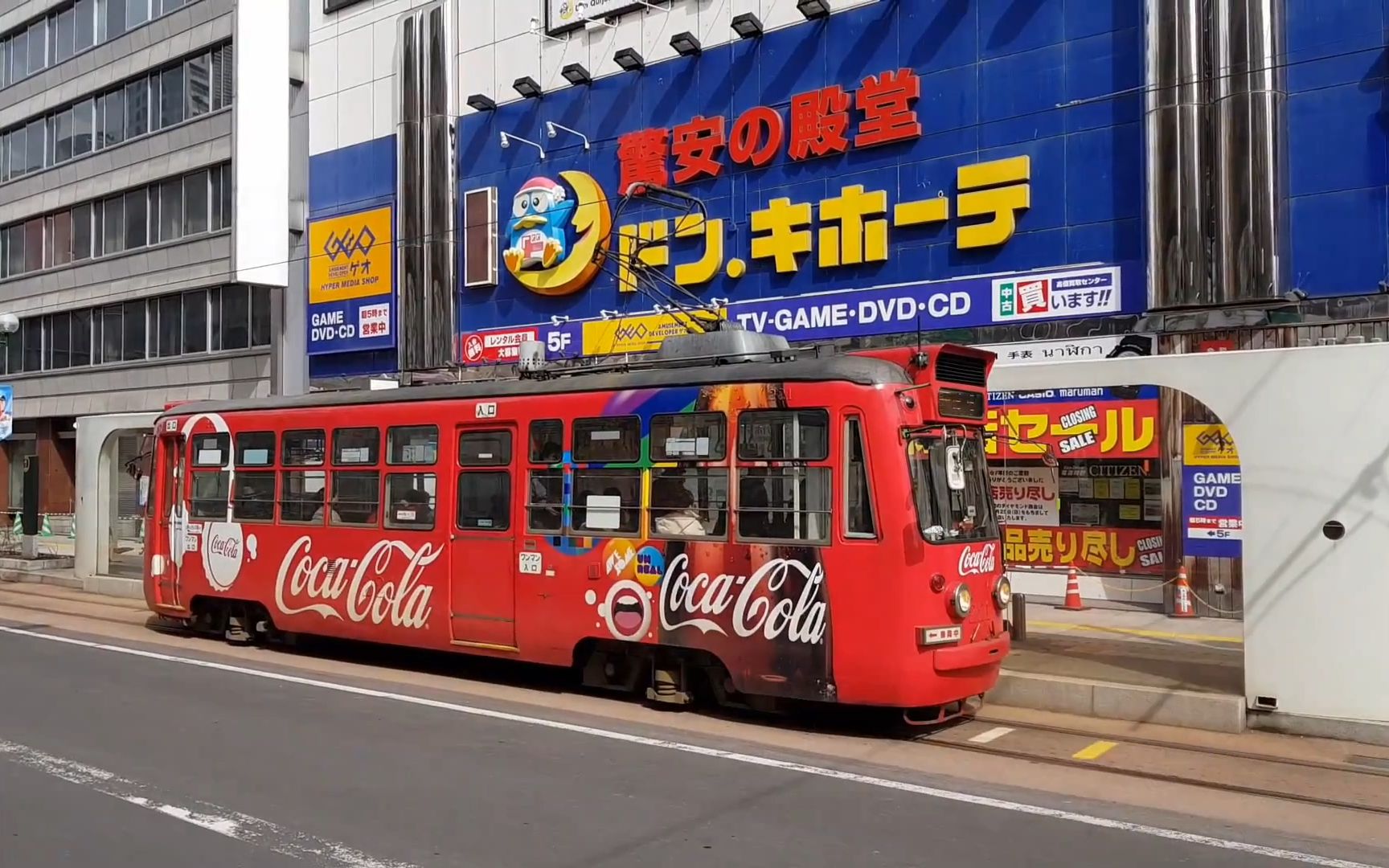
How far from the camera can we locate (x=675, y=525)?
32.2 ft

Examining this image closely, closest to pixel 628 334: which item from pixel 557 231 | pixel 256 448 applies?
pixel 557 231

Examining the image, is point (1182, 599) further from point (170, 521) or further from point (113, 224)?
point (113, 224)

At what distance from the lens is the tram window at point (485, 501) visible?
11.0 m

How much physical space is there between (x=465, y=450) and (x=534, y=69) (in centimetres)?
1376

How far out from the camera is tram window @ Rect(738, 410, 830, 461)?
9.07 metres

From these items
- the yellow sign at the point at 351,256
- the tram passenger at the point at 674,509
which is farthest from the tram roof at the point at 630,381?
the yellow sign at the point at 351,256

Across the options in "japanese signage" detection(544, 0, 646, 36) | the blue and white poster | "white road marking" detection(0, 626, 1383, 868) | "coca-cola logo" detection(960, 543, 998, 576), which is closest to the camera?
"white road marking" detection(0, 626, 1383, 868)

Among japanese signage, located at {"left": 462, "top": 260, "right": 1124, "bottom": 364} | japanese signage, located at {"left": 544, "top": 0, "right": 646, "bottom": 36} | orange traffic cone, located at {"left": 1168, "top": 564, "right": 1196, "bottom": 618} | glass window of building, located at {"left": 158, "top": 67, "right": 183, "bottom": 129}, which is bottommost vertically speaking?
orange traffic cone, located at {"left": 1168, "top": 564, "right": 1196, "bottom": 618}

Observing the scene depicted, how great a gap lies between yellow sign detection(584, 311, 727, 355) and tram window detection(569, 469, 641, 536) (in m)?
10.1

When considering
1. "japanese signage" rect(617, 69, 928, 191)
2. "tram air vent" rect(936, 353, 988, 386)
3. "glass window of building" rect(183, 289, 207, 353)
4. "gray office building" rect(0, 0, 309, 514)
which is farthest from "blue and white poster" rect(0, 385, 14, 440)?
"tram air vent" rect(936, 353, 988, 386)

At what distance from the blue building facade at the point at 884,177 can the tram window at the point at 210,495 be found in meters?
5.21

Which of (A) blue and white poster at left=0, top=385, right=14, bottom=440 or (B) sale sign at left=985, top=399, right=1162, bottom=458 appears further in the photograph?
(A) blue and white poster at left=0, top=385, right=14, bottom=440

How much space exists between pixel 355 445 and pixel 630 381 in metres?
3.62

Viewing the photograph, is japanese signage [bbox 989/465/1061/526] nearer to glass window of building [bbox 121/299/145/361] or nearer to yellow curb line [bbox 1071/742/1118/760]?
yellow curb line [bbox 1071/742/1118/760]
